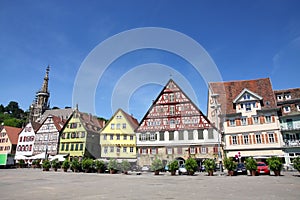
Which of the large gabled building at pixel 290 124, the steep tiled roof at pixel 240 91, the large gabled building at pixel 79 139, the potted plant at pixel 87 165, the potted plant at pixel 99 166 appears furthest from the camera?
the large gabled building at pixel 79 139

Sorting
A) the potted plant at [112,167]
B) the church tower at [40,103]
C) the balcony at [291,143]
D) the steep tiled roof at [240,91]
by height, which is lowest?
the potted plant at [112,167]

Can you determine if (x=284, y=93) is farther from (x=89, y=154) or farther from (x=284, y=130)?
(x=89, y=154)

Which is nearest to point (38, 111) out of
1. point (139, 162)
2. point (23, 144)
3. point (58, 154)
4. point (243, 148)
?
point (23, 144)

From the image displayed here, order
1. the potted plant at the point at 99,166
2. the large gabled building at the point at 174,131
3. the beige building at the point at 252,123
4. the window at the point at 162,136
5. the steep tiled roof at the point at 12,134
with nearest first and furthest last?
the potted plant at the point at 99,166
the beige building at the point at 252,123
the large gabled building at the point at 174,131
the window at the point at 162,136
the steep tiled roof at the point at 12,134

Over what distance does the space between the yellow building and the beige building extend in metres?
17.5

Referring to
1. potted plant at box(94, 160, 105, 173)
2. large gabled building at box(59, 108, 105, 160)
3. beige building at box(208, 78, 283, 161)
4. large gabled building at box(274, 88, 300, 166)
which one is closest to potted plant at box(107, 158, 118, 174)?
potted plant at box(94, 160, 105, 173)

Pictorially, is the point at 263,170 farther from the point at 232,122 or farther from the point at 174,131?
the point at 174,131

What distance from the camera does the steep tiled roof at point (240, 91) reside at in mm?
34678

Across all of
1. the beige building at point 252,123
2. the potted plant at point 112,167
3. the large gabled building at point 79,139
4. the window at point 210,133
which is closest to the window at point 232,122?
the beige building at point 252,123

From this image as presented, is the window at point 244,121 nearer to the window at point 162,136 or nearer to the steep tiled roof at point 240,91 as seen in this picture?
the steep tiled roof at point 240,91

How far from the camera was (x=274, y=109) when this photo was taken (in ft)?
107

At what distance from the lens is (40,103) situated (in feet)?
311

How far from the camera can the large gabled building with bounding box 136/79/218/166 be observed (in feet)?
114

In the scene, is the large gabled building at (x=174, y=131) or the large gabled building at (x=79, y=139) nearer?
the large gabled building at (x=174, y=131)
